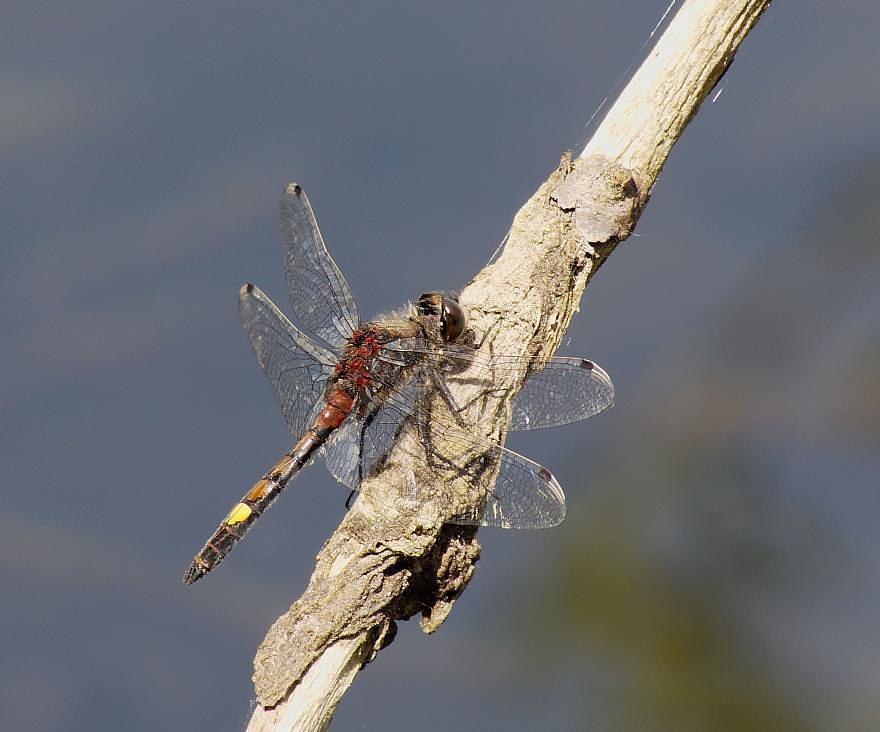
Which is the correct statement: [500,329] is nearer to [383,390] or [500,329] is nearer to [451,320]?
[451,320]

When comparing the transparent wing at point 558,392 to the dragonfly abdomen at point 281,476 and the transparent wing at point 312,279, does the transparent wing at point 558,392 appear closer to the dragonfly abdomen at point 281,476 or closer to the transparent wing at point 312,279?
the dragonfly abdomen at point 281,476

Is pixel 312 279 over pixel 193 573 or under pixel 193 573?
over

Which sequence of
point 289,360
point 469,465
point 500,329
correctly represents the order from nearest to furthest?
point 469,465
point 500,329
point 289,360

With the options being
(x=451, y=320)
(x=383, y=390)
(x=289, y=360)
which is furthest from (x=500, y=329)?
(x=289, y=360)

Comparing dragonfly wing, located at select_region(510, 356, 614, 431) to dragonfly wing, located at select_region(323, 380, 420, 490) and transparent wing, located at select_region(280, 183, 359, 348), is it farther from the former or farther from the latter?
transparent wing, located at select_region(280, 183, 359, 348)

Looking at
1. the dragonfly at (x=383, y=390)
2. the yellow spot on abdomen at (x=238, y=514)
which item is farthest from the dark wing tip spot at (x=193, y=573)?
the yellow spot on abdomen at (x=238, y=514)

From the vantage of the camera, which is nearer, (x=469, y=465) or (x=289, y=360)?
(x=469, y=465)
